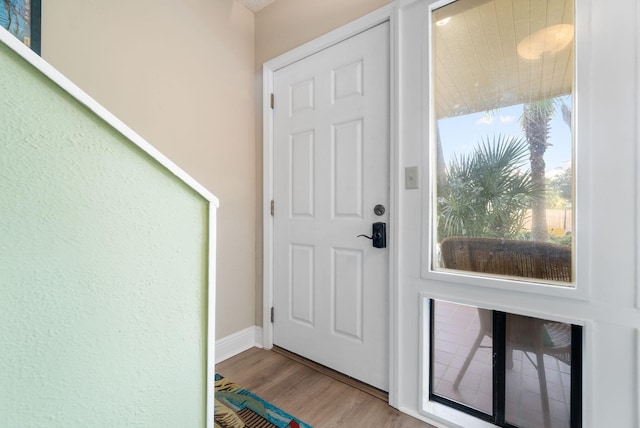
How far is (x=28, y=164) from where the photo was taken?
0.51 meters

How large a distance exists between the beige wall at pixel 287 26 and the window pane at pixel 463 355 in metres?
1.30

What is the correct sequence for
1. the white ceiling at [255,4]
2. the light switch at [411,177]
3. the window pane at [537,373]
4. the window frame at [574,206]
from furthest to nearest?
the white ceiling at [255,4] < the light switch at [411,177] < the window pane at [537,373] < the window frame at [574,206]

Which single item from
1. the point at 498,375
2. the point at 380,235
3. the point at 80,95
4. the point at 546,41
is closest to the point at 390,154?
the point at 380,235

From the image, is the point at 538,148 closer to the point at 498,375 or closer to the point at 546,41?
the point at 546,41

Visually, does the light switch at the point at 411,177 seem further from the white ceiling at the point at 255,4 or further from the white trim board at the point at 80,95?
the white ceiling at the point at 255,4

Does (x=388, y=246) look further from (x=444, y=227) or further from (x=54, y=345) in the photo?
(x=54, y=345)

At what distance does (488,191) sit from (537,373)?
816 mm

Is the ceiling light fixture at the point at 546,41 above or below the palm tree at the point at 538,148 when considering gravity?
above

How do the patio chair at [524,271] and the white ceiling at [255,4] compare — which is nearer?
the patio chair at [524,271]

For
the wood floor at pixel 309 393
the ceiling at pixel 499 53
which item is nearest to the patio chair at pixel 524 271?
the wood floor at pixel 309 393

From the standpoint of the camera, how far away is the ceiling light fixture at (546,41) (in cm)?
112

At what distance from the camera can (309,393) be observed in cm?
161

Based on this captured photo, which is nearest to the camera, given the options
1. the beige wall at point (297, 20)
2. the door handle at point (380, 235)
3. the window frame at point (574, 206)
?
the window frame at point (574, 206)

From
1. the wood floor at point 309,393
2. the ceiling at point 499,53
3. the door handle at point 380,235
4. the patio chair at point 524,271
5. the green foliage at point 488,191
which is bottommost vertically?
the wood floor at point 309,393
